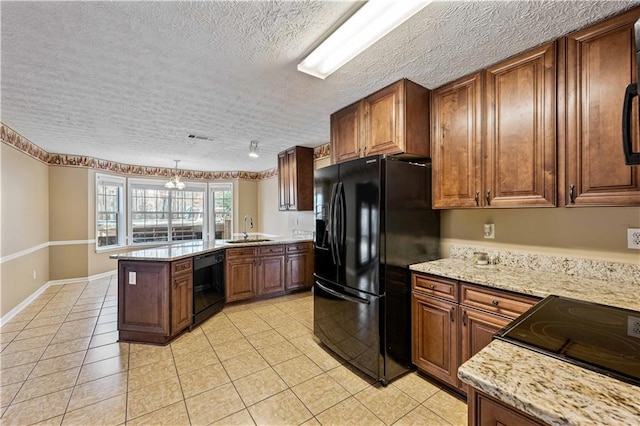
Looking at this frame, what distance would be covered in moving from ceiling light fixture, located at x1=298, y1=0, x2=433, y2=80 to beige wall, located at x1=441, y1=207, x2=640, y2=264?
1.61m

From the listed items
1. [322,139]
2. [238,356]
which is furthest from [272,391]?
[322,139]

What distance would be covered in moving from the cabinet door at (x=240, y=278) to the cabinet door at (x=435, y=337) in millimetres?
2499

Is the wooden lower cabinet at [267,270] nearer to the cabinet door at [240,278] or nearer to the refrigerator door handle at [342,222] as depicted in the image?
the cabinet door at [240,278]

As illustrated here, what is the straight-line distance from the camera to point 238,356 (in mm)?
2527

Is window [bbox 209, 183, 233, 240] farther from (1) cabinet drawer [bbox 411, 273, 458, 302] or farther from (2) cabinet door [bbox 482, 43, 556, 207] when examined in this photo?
(2) cabinet door [bbox 482, 43, 556, 207]

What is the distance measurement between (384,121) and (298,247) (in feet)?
8.57

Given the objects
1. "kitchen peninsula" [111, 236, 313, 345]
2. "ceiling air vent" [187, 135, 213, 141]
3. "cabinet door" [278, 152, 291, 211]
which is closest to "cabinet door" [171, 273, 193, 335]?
"kitchen peninsula" [111, 236, 313, 345]

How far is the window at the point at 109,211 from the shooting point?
5.44 m

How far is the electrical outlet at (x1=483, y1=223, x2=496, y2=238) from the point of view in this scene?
2279mm

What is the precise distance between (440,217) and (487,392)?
2.02 m

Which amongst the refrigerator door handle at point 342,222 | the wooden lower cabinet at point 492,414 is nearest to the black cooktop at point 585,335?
the wooden lower cabinet at point 492,414

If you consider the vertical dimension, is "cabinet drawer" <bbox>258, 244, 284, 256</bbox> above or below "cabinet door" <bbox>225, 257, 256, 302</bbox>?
above

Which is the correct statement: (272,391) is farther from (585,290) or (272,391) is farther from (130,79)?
(130,79)

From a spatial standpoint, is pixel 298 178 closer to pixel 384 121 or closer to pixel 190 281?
pixel 190 281
